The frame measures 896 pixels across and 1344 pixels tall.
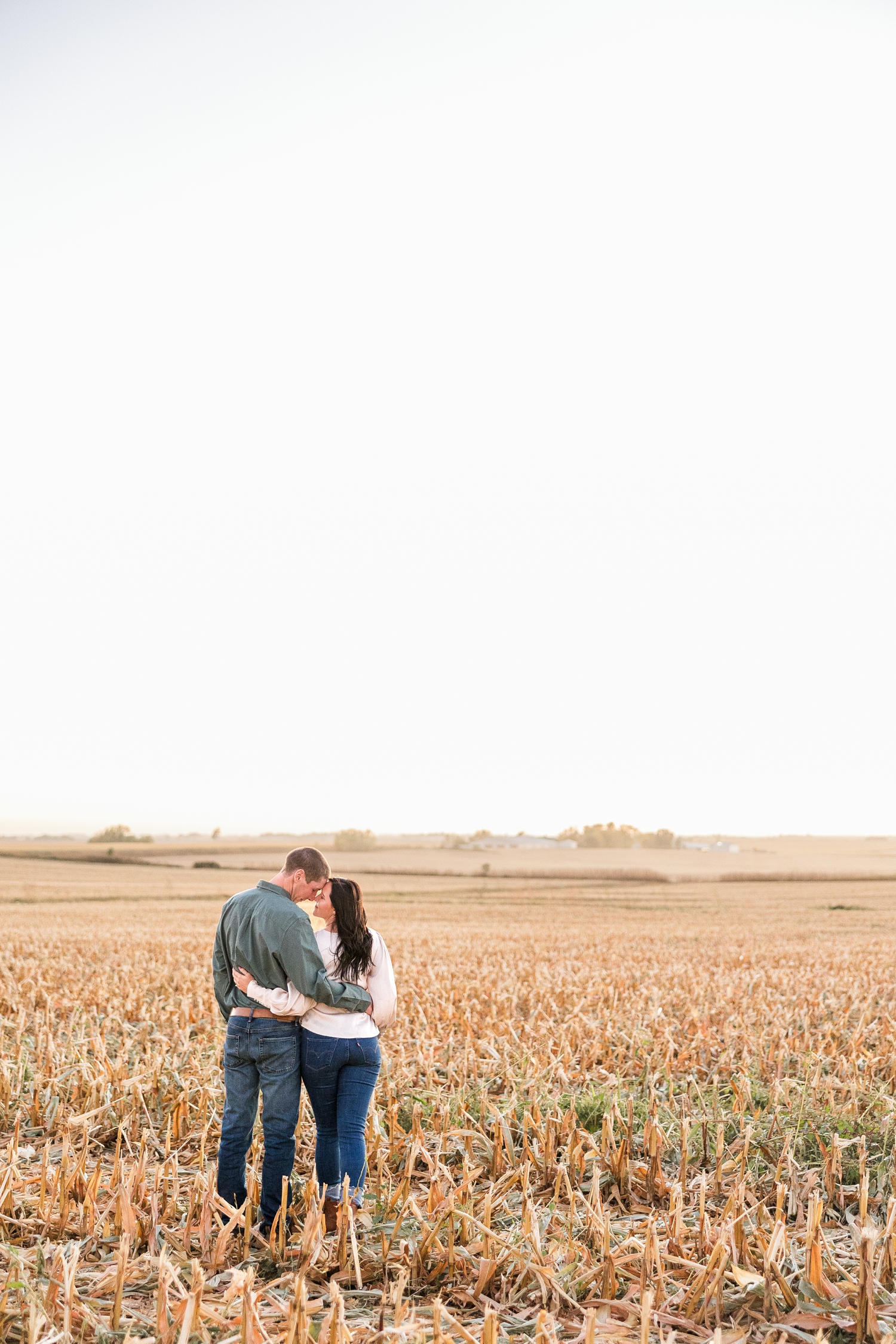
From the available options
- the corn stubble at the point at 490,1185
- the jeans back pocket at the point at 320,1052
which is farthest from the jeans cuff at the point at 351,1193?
the jeans back pocket at the point at 320,1052

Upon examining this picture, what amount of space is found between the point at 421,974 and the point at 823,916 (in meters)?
24.3

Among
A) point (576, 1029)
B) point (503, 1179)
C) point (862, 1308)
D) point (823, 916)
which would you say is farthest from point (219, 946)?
point (823, 916)

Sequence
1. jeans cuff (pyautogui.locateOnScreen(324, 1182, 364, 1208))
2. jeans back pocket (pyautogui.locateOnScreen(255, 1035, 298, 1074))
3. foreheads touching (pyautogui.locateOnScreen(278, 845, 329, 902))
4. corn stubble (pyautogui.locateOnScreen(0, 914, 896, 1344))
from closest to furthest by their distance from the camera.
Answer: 1. corn stubble (pyautogui.locateOnScreen(0, 914, 896, 1344))
2. jeans cuff (pyautogui.locateOnScreen(324, 1182, 364, 1208))
3. jeans back pocket (pyautogui.locateOnScreen(255, 1035, 298, 1074))
4. foreheads touching (pyautogui.locateOnScreen(278, 845, 329, 902))

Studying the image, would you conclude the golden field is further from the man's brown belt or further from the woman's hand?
the woman's hand

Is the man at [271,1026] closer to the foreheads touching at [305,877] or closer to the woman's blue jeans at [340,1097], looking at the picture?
the foreheads touching at [305,877]

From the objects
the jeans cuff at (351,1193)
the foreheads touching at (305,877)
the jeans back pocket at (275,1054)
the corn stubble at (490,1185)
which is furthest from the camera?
the foreheads touching at (305,877)

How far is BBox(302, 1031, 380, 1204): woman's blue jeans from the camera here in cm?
508

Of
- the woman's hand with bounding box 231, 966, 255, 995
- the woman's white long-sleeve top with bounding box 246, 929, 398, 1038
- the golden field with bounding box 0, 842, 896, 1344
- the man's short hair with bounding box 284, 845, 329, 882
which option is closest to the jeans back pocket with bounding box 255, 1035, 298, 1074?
the woman's white long-sleeve top with bounding box 246, 929, 398, 1038

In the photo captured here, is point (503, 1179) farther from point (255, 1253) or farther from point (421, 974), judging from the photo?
point (421, 974)

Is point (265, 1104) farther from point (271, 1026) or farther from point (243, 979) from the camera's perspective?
point (243, 979)

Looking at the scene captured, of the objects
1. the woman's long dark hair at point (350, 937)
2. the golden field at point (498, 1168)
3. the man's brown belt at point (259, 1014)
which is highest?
the woman's long dark hair at point (350, 937)

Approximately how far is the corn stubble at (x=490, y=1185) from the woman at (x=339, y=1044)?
31 centimetres

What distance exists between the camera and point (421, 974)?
13.7m

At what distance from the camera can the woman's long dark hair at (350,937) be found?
5.16 metres
